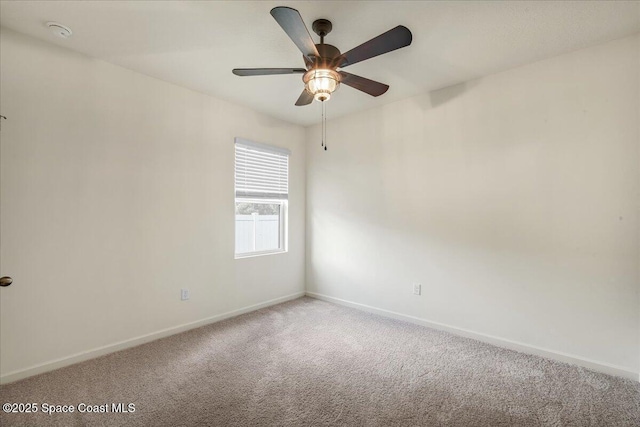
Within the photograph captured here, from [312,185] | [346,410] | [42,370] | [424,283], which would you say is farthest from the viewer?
[312,185]

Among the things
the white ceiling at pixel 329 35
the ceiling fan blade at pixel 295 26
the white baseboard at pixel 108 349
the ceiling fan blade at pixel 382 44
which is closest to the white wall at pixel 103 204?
the white baseboard at pixel 108 349

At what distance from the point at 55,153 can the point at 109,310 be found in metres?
1.34

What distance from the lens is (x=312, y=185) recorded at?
4.25 m

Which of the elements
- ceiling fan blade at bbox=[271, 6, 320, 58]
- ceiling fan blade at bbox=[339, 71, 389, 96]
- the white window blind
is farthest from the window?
ceiling fan blade at bbox=[271, 6, 320, 58]

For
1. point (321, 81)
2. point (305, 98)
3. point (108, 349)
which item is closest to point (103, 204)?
point (108, 349)

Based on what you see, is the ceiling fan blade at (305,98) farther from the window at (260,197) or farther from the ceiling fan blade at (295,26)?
the window at (260,197)

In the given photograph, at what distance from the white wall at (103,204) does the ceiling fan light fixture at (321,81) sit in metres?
1.74

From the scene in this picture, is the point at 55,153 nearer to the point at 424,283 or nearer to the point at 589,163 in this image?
the point at 424,283

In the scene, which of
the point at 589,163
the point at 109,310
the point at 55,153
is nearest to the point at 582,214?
the point at 589,163

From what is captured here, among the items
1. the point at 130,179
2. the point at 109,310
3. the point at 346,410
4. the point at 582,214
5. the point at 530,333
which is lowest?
the point at 346,410

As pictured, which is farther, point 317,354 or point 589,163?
point 317,354

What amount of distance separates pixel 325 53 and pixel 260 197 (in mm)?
2224

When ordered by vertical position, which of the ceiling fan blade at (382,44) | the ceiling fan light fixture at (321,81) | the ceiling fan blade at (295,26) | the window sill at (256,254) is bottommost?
the window sill at (256,254)

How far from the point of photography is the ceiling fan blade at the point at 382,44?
157 centimetres
